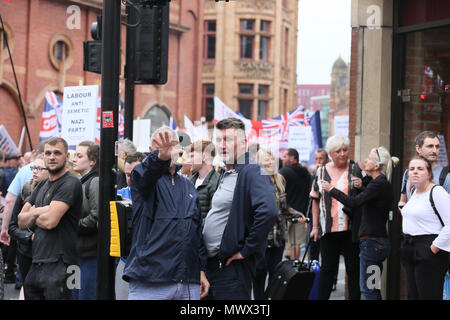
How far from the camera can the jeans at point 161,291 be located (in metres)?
5.34

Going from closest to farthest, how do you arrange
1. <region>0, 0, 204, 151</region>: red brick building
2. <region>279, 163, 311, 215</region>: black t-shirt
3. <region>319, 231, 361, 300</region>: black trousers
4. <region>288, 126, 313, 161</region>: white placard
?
<region>319, 231, 361, 300</region>: black trousers, <region>279, 163, 311, 215</region>: black t-shirt, <region>288, 126, 313, 161</region>: white placard, <region>0, 0, 204, 151</region>: red brick building

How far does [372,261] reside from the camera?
815 centimetres

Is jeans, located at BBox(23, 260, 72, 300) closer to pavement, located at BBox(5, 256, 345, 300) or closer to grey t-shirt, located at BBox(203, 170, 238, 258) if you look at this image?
grey t-shirt, located at BBox(203, 170, 238, 258)

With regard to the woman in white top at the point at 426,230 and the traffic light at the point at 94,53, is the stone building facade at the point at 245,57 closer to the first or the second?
the traffic light at the point at 94,53

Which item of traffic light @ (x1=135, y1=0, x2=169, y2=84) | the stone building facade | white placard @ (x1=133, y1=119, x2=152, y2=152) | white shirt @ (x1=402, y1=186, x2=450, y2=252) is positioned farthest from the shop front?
the stone building facade

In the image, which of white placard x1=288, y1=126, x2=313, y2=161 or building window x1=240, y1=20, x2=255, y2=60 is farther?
building window x1=240, y1=20, x2=255, y2=60

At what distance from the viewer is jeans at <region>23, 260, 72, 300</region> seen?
6391mm

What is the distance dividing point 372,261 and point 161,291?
3.44 m

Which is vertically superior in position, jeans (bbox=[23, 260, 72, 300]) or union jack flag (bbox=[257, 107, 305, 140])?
union jack flag (bbox=[257, 107, 305, 140])

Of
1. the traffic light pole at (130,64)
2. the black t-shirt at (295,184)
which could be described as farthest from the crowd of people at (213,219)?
the black t-shirt at (295,184)

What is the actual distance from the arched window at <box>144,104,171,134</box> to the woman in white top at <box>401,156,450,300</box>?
29940 mm

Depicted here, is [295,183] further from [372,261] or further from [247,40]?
[247,40]

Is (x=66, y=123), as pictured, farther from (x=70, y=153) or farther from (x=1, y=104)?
(x=1, y=104)

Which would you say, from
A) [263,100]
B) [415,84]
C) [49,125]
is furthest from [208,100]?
[415,84]
